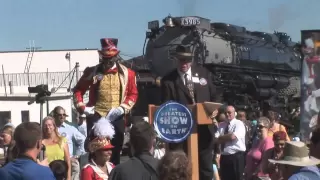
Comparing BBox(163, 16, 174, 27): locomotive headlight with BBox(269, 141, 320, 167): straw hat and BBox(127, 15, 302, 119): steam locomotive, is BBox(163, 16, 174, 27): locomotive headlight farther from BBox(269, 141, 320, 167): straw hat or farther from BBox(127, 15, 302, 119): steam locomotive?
BBox(269, 141, 320, 167): straw hat

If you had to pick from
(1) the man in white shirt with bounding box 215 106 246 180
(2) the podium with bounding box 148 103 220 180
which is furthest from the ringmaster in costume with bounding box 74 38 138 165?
(1) the man in white shirt with bounding box 215 106 246 180

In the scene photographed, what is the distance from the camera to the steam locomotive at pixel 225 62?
27.4m

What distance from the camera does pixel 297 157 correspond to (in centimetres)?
553

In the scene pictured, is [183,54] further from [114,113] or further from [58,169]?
[58,169]

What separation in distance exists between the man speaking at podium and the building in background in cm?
2197

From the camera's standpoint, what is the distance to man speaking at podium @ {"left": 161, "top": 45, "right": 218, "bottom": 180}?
853 cm

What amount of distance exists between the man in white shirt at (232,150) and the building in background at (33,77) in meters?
18.3

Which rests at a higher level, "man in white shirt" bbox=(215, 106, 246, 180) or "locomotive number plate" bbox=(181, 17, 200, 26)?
"locomotive number plate" bbox=(181, 17, 200, 26)

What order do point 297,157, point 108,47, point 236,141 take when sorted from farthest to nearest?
point 236,141 → point 108,47 → point 297,157

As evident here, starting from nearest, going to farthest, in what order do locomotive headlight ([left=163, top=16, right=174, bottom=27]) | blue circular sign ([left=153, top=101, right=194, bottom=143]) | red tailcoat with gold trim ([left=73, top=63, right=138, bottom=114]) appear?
blue circular sign ([left=153, top=101, right=194, bottom=143]), red tailcoat with gold trim ([left=73, top=63, right=138, bottom=114]), locomotive headlight ([left=163, top=16, right=174, bottom=27])

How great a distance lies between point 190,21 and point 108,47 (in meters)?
20.3

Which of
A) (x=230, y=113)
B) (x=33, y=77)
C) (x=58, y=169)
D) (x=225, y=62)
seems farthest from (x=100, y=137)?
(x=33, y=77)

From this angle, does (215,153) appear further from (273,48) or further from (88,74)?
(273,48)

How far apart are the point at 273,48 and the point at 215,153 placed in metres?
19.5
